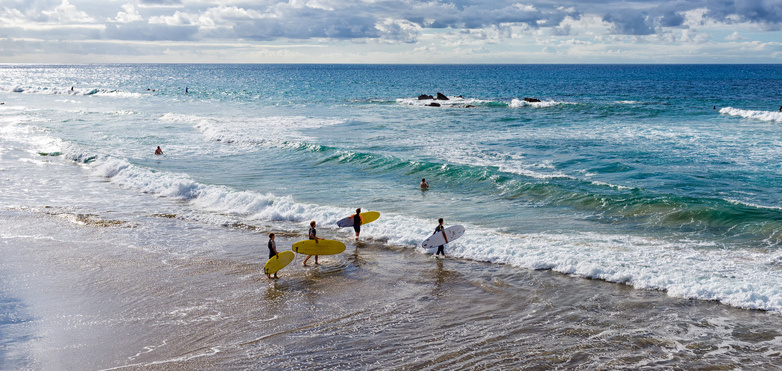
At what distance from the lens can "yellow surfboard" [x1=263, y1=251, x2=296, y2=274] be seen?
15031mm

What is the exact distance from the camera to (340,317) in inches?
489

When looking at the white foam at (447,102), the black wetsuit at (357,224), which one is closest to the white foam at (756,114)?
the white foam at (447,102)

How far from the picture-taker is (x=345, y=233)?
19484mm

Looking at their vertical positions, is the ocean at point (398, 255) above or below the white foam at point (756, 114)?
below

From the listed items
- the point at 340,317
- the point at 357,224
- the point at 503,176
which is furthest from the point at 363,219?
the point at 503,176

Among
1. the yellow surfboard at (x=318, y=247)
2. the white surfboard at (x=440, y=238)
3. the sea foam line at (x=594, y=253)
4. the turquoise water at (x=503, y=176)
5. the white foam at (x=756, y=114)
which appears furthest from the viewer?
the white foam at (x=756, y=114)

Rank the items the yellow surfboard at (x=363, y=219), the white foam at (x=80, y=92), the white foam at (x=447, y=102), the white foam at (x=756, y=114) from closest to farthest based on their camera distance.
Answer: the yellow surfboard at (x=363, y=219) < the white foam at (x=756, y=114) < the white foam at (x=447, y=102) < the white foam at (x=80, y=92)

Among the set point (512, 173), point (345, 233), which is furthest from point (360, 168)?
point (345, 233)

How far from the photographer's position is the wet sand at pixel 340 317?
34.5 ft

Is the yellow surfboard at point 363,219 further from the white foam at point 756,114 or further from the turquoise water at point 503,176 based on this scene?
the white foam at point 756,114

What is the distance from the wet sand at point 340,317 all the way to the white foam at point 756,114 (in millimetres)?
42251

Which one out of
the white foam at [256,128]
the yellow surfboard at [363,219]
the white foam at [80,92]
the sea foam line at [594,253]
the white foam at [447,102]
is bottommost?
the sea foam line at [594,253]

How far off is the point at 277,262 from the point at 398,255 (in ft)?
12.5

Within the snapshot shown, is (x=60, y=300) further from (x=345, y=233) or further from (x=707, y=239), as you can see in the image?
(x=707, y=239)
